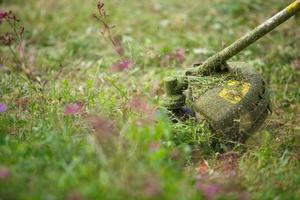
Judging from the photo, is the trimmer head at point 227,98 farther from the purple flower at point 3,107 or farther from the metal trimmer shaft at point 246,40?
the purple flower at point 3,107

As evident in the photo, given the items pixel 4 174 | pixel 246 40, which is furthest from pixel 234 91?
pixel 4 174

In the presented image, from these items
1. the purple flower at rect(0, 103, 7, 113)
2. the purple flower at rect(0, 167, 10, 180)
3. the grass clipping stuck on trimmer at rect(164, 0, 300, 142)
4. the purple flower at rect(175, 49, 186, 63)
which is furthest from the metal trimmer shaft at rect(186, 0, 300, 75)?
the purple flower at rect(0, 167, 10, 180)

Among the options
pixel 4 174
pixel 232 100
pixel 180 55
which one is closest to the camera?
pixel 4 174

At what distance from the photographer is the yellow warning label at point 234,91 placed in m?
2.98

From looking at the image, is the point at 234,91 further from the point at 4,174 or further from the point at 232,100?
the point at 4,174

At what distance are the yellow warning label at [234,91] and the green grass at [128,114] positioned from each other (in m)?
0.28

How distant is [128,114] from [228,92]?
0.68 metres

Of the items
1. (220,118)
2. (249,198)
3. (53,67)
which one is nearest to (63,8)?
(53,67)

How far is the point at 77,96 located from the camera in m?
3.40

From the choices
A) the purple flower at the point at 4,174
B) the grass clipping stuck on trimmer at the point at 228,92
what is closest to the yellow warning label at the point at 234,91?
the grass clipping stuck on trimmer at the point at 228,92

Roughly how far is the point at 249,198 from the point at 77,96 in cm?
153

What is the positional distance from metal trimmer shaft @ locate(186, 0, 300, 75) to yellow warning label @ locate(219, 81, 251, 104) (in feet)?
0.57

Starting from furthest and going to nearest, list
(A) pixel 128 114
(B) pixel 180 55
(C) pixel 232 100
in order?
(B) pixel 180 55 < (A) pixel 128 114 < (C) pixel 232 100

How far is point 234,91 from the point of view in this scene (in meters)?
3.03
